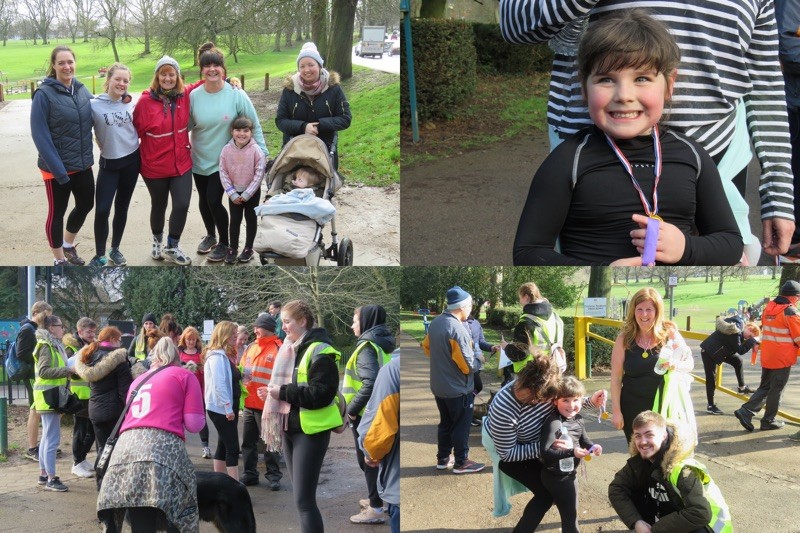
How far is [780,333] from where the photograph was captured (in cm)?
291

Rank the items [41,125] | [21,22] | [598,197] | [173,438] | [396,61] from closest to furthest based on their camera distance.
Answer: [598,197]
[173,438]
[41,125]
[21,22]
[396,61]

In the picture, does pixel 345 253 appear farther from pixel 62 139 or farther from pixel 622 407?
pixel 622 407

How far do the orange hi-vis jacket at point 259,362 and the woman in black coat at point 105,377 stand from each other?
0.52m

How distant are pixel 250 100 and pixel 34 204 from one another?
1.22 meters

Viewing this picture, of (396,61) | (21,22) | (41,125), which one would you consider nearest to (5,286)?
(41,125)

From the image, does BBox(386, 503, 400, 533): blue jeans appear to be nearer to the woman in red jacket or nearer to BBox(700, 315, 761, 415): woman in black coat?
BBox(700, 315, 761, 415): woman in black coat

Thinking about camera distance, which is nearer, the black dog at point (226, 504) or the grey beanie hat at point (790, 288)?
the grey beanie hat at point (790, 288)

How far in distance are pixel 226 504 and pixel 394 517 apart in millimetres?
691

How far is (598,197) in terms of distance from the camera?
1.97 meters

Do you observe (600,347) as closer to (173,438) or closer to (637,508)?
(637,508)

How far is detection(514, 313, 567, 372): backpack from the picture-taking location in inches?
109

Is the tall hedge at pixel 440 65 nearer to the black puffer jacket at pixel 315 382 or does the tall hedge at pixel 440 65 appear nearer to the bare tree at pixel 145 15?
the bare tree at pixel 145 15

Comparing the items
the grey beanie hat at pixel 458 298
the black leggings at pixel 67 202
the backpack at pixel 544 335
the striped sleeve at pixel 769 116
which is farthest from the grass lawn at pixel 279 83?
the striped sleeve at pixel 769 116

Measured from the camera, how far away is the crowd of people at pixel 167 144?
4066mm
